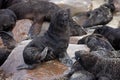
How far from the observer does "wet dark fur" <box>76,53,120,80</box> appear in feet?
26.1

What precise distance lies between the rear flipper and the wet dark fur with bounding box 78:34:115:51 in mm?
1909

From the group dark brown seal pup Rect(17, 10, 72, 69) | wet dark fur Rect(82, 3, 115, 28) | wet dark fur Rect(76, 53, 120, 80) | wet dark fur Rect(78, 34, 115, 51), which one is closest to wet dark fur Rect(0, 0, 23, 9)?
wet dark fur Rect(82, 3, 115, 28)

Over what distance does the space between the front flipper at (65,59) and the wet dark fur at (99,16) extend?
16.9 ft

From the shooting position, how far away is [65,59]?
9.50 meters

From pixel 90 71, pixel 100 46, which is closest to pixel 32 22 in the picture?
pixel 100 46

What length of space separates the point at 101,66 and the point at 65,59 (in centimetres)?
148

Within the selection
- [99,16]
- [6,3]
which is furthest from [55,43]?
[6,3]

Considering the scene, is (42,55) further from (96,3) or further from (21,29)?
(96,3)

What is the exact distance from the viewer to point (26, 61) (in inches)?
367

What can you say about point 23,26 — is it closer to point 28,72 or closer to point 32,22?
point 32,22

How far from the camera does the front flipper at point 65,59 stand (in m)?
9.34

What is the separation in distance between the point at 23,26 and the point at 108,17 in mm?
3182

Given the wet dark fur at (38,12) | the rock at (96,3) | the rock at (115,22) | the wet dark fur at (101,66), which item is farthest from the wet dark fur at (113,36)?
the rock at (96,3)

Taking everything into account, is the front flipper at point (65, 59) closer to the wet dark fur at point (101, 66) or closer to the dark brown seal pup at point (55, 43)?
the dark brown seal pup at point (55, 43)
